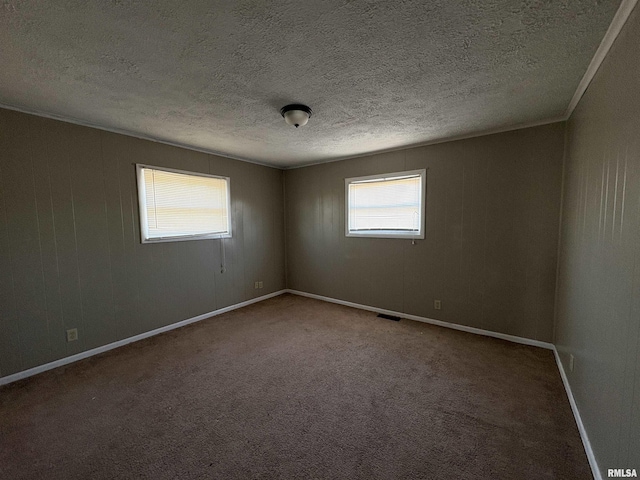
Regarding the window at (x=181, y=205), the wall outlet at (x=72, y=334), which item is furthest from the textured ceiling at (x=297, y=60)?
the wall outlet at (x=72, y=334)

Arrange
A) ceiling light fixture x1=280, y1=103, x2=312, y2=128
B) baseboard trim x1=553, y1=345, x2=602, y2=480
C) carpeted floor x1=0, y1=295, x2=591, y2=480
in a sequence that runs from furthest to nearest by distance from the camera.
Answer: ceiling light fixture x1=280, y1=103, x2=312, y2=128, carpeted floor x1=0, y1=295, x2=591, y2=480, baseboard trim x1=553, y1=345, x2=602, y2=480

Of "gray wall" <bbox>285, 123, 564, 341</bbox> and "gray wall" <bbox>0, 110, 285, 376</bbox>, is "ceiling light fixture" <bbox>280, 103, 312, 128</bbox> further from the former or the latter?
"gray wall" <bbox>0, 110, 285, 376</bbox>

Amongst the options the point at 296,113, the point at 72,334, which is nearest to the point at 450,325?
the point at 296,113

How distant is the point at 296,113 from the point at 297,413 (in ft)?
8.06

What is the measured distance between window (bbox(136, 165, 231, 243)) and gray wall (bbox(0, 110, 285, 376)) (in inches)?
4.3

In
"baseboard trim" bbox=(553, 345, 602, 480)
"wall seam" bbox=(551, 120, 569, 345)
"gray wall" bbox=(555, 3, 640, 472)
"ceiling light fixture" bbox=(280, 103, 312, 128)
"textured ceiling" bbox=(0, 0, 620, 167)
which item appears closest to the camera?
"gray wall" bbox=(555, 3, 640, 472)

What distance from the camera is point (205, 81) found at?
1.91 meters

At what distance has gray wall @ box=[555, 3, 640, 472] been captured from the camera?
113cm

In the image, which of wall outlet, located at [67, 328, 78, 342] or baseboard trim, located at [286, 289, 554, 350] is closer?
wall outlet, located at [67, 328, 78, 342]

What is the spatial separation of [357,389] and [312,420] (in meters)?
0.52

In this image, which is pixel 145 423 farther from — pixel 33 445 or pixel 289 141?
pixel 289 141

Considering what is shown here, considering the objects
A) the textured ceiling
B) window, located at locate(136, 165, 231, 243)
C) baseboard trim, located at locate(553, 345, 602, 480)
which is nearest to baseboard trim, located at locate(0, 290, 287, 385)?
window, located at locate(136, 165, 231, 243)

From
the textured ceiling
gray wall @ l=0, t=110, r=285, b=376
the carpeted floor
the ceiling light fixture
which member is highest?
the textured ceiling

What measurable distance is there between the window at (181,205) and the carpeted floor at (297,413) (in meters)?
1.44
